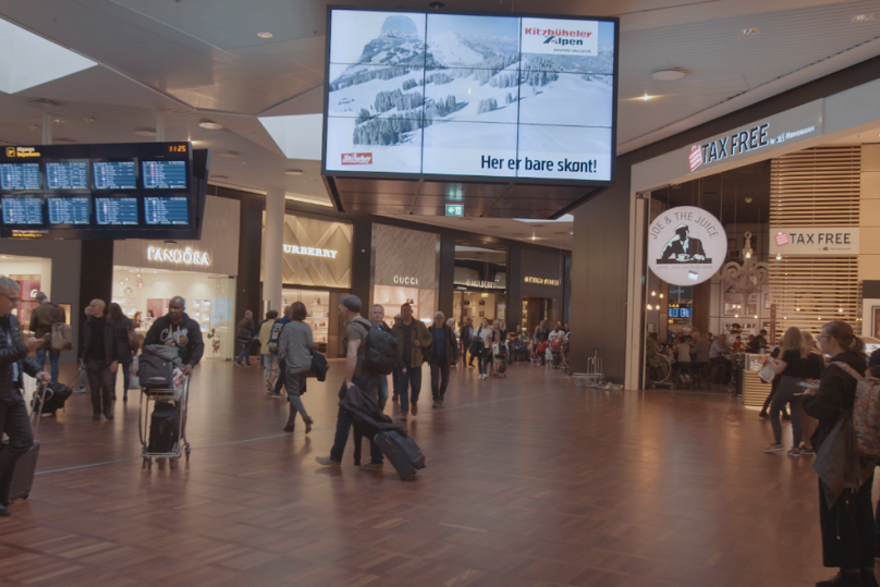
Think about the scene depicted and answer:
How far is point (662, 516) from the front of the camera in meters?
5.13

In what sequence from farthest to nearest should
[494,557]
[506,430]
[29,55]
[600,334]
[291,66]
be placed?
[600,334]
[29,55]
[291,66]
[506,430]
[494,557]

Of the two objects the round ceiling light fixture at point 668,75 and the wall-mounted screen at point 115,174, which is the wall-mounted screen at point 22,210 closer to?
the wall-mounted screen at point 115,174

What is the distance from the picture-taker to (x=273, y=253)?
20.4 metres

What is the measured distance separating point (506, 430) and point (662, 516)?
400 centimetres

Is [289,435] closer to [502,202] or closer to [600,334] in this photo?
[502,202]

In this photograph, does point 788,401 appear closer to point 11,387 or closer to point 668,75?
point 668,75

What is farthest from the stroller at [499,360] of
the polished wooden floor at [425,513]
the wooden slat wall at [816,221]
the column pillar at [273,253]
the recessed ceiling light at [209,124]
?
the polished wooden floor at [425,513]

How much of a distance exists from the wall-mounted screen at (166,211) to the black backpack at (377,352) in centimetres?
454

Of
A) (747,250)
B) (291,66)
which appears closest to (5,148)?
(291,66)

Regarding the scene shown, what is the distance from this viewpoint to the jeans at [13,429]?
473cm

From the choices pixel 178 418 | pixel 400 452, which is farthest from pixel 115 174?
pixel 400 452

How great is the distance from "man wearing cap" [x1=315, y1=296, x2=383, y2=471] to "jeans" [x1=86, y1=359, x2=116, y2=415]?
3.85m

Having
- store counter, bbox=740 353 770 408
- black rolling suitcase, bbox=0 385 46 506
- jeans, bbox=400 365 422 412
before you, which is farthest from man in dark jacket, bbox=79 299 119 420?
store counter, bbox=740 353 770 408

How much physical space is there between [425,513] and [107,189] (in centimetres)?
728
